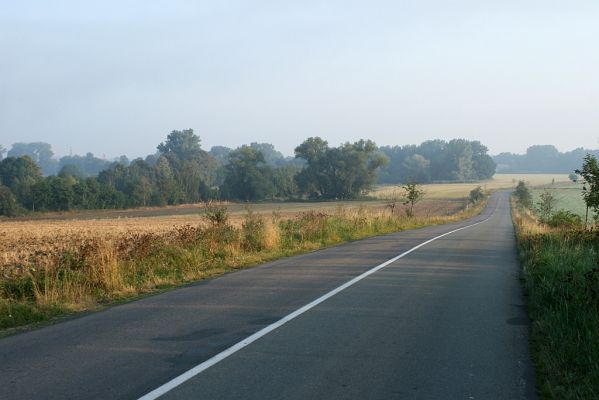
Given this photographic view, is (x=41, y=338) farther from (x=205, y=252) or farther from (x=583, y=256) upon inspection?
(x=583, y=256)

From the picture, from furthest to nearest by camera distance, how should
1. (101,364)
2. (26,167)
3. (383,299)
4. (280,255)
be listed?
1. (26,167)
2. (280,255)
3. (383,299)
4. (101,364)

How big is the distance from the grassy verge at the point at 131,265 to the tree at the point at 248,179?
80468mm

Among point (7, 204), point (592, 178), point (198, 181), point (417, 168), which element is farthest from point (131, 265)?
point (417, 168)

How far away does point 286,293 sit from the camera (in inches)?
384

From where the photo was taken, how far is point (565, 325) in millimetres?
6766

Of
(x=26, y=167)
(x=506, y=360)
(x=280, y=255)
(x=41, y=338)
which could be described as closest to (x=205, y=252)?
(x=280, y=255)

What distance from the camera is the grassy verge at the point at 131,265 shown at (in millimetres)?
9234

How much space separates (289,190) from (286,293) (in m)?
97.9

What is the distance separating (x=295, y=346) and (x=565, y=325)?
3.31 metres

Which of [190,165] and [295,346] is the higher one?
[190,165]

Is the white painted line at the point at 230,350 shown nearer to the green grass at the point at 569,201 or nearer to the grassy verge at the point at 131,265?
the grassy verge at the point at 131,265

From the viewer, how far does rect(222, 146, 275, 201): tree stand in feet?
333

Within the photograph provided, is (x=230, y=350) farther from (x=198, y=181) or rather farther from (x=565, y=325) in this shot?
(x=198, y=181)

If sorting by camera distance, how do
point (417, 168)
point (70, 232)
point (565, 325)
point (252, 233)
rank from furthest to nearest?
point (417, 168)
point (70, 232)
point (252, 233)
point (565, 325)
